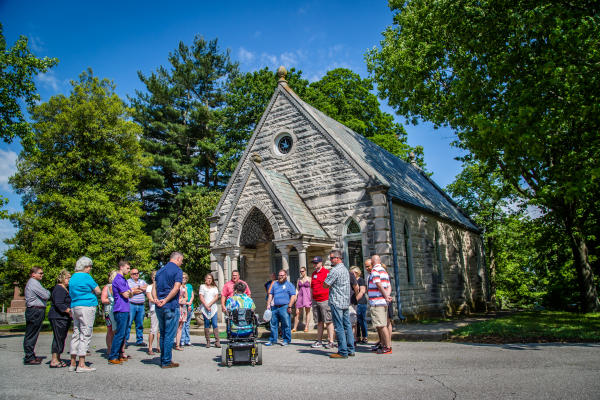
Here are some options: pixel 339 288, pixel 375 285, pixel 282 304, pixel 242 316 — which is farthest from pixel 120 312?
pixel 375 285

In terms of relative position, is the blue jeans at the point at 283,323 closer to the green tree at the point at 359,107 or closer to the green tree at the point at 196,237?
the green tree at the point at 196,237

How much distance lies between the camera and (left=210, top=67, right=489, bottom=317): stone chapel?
15148 millimetres

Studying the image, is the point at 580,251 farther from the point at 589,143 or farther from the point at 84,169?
the point at 84,169

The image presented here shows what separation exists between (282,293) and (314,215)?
5.98 meters

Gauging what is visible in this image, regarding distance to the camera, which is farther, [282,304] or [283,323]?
[283,323]

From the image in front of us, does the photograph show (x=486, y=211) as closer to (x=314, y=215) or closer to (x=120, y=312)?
(x=314, y=215)

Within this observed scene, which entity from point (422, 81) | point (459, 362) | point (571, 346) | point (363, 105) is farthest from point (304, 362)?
point (363, 105)

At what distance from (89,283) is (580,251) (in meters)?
22.0

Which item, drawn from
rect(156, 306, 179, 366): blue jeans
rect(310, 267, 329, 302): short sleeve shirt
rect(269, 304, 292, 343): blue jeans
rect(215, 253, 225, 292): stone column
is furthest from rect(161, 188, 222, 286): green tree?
rect(156, 306, 179, 366): blue jeans

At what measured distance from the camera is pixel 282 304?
36.2ft

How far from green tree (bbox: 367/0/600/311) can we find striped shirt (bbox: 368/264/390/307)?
5541mm

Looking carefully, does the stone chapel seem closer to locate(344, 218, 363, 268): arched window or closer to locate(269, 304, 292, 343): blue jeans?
locate(344, 218, 363, 268): arched window

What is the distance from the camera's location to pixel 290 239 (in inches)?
572

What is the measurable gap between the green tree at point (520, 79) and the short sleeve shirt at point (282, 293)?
7.00 meters
